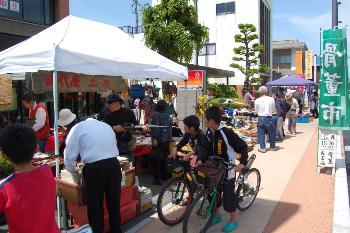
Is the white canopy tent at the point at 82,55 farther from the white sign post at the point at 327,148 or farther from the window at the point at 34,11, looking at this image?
the window at the point at 34,11

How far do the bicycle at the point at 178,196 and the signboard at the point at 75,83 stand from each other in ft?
7.63

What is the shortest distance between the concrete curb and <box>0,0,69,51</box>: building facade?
10.1m

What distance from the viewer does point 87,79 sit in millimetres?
6949

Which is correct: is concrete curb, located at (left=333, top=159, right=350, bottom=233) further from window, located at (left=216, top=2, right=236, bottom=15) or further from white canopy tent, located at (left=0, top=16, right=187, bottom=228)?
window, located at (left=216, top=2, right=236, bottom=15)

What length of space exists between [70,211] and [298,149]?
343 inches

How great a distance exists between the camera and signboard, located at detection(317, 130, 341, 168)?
8.35 metres

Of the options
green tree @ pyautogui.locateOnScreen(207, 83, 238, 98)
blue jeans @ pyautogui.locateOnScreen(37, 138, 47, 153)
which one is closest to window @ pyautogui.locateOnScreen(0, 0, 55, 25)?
blue jeans @ pyautogui.locateOnScreen(37, 138, 47, 153)

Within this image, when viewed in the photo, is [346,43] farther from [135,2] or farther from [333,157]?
[135,2]

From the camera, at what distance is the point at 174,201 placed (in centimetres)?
544

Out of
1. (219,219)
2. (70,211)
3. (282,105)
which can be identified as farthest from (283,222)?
(282,105)

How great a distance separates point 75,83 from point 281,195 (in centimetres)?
416

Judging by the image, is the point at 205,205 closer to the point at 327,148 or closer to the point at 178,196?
the point at 178,196

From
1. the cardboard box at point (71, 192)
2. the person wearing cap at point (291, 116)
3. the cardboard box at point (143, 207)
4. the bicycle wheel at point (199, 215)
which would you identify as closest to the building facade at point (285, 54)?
the person wearing cap at point (291, 116)

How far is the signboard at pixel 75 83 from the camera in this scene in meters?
5.75
